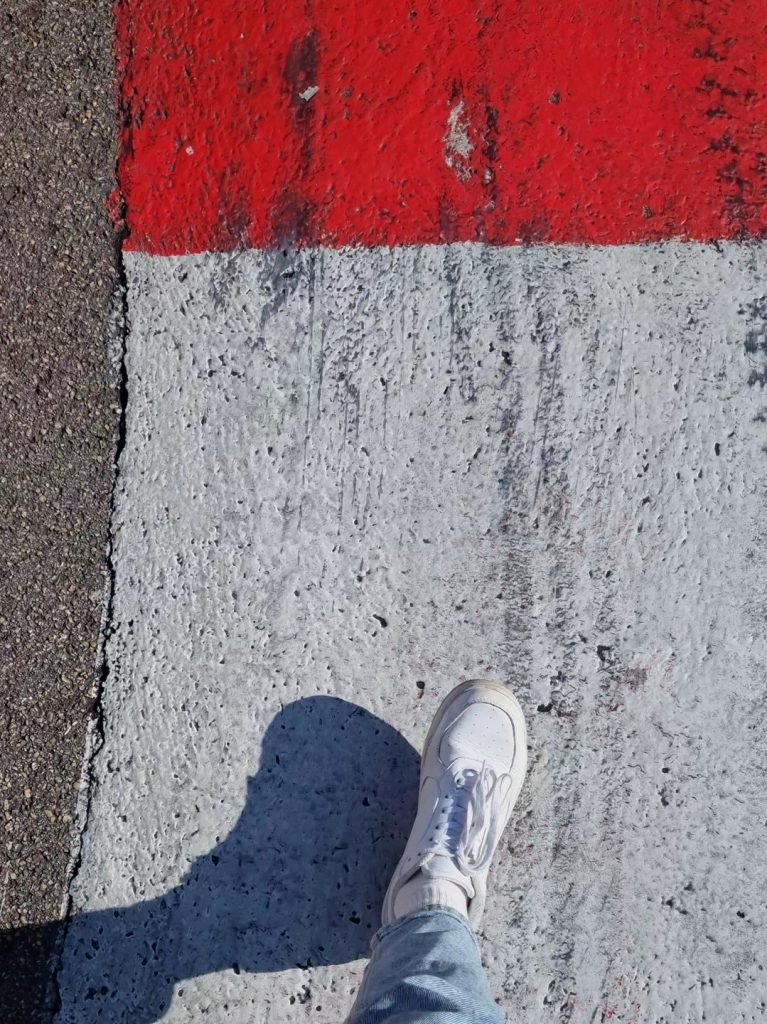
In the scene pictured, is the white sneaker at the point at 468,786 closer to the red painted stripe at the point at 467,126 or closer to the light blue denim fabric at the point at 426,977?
the light blue denim fabric at the point at 426,977

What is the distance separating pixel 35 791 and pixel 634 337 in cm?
190

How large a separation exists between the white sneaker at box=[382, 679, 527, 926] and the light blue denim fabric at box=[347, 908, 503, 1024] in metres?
0.11

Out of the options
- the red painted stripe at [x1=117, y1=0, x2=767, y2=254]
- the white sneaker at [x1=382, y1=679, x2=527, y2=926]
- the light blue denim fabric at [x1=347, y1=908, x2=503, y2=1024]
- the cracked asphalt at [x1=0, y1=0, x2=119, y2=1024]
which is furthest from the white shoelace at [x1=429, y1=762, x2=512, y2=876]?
the red painted stripe at [x1=117, y1=0, x2=767, y2=254]

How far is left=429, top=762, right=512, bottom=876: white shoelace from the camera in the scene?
210 cm

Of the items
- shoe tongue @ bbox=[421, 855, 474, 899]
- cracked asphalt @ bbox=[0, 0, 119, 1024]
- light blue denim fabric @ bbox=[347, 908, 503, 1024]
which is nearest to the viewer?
light blue denim fabric @ bbox=[347, 908, 503, 1024]

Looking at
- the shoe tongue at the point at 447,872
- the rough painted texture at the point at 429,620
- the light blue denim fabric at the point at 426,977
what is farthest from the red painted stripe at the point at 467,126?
the light blue denim fabric at the point at 426,977

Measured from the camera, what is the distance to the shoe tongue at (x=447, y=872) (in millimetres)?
2053

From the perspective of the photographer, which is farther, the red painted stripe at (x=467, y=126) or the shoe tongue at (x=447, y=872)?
the red painted stripe at (x=467, y=126)

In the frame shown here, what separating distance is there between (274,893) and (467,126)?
6.49 feet

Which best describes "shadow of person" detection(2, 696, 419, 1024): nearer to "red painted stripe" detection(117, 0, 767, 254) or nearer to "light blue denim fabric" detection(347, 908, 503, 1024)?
"light blue denim fabric" detection(347, 908, 503, 1024)

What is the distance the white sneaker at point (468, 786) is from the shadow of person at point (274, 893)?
0.12 meters

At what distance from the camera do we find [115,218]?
232 cm

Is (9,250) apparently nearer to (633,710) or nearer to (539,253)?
(539,253)

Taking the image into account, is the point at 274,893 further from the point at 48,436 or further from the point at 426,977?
the point at 48,436
